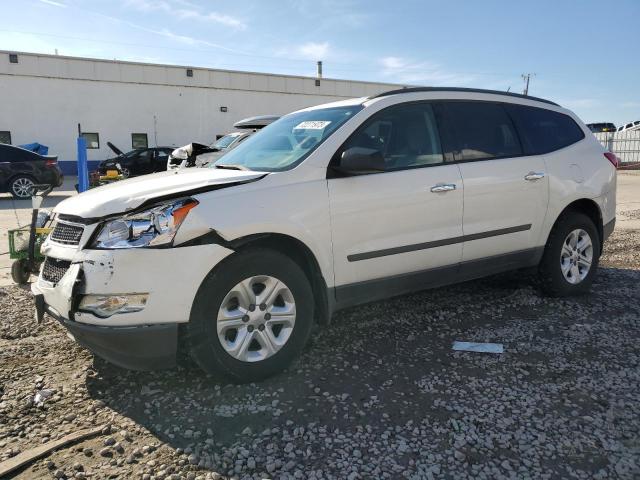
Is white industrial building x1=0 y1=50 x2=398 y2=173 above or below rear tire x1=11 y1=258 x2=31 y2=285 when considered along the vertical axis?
above

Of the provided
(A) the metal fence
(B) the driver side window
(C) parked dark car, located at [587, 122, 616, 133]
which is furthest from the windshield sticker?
(C) parked dark car, located at [587, 122, 616, 133]

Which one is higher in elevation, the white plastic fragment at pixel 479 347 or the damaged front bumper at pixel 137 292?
the damaged front bumper at pixel 137 292

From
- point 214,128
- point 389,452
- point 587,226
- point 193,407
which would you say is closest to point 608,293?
point 587,226

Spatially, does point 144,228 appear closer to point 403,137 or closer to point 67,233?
point 67,233

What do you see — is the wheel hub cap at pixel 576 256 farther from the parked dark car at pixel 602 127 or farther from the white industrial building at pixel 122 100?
the parked dark car at pixel 602 127

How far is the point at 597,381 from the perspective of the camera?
3.27 meters

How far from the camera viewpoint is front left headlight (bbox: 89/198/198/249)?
9.43ft

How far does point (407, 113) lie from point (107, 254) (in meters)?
2.43

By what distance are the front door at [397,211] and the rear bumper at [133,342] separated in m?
1.19

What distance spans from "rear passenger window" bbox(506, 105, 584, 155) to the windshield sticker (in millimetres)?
1870

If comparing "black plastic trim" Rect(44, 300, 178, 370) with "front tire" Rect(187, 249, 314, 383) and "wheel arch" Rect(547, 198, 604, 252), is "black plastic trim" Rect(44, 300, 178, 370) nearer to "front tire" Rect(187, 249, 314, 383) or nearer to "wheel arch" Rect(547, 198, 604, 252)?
"front tire" Rect(187, 249, 314, 383)

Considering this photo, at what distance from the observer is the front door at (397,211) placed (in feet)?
11.6

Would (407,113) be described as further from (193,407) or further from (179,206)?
(193,407)

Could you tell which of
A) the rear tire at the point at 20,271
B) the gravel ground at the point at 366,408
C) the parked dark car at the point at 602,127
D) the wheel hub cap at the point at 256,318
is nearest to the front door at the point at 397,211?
the wheel hub cap at the point at 256,318
